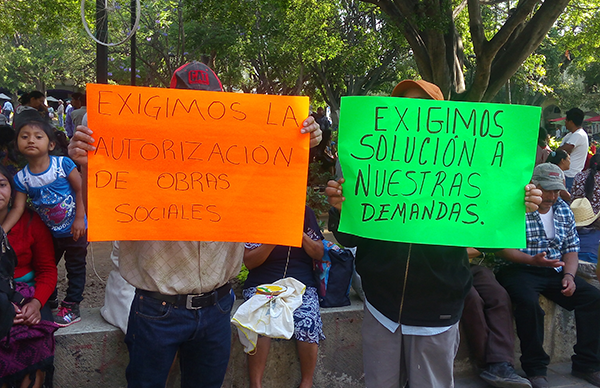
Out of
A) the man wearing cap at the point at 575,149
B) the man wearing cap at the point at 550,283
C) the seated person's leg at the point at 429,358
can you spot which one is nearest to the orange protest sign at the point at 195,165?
the seated person's leg at the point at 429,358

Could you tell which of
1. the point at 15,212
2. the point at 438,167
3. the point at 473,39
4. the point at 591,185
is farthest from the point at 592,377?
the point at 473,39

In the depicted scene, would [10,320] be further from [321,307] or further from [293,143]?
[321,307]

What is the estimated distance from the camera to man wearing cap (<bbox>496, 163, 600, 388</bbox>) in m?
3.86

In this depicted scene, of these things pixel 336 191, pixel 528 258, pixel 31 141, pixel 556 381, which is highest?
pixel 31 141

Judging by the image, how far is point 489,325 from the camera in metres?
3.87

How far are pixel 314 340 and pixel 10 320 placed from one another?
187 centimetres

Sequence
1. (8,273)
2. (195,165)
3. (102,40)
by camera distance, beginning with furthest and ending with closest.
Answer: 1. (102,40)
2. (8,273)
3. (195,165)

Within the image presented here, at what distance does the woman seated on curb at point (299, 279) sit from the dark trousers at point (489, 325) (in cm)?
117

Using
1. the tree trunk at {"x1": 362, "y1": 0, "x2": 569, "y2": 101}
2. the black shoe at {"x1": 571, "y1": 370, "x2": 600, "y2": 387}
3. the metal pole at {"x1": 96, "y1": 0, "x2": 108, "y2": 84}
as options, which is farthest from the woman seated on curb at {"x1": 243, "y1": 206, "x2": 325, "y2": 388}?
the tree trunk at {"x1": 362, "y1": 0, "x2": 569, "y2": 101}

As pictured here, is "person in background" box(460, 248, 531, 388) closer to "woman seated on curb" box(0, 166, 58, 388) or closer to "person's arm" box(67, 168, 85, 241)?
"person's arm" box(67, 168, 85, 241)

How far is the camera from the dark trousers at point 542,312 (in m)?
3.84

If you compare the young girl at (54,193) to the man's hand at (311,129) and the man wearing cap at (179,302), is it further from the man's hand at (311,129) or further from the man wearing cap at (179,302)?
the man's hand at (311,129)

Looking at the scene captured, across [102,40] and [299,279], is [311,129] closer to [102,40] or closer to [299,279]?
[299,279]

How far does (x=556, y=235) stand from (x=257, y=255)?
2.34 meters
